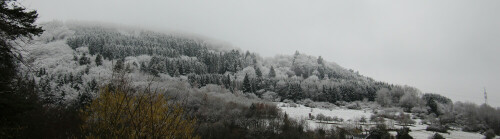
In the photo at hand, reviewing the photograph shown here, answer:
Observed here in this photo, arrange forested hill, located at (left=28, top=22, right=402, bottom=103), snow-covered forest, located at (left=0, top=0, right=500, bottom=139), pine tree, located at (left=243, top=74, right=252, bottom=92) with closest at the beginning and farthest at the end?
snow-covered forest, located at (left=0, top=0, right=500, bottom=139)
forested hill, located at (left=28, top=22, right=402, bottom=103)
pine tree, located at (left=243, top=74, right=252, bottom=92)

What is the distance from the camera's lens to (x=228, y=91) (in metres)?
97.9

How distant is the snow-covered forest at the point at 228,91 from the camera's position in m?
50.1

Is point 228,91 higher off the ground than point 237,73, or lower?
lower

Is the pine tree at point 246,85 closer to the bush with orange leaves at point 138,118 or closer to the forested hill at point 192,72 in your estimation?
the forested hill at point 192,72

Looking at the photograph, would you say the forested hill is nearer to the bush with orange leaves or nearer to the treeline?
the treeline

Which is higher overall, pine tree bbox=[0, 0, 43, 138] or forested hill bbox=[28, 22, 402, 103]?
pine tree bbox=[0, 0, 43, 138]

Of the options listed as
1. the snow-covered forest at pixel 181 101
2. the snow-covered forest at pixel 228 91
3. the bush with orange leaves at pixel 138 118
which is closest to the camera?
the bush with orange leaves at pixel 138 118

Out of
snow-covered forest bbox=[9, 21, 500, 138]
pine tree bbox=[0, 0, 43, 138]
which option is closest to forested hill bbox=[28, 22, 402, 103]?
snow-covered forest bbox=[9, 21, 500, 138]

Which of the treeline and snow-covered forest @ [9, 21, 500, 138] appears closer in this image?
snow-covered forest @ [9, 21, 500, 138]

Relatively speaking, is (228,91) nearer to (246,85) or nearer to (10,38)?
(246,85)

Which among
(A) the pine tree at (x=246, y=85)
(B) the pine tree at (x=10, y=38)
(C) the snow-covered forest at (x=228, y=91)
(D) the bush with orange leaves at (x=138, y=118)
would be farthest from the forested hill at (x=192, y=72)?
(D) the bush with orange leaves at (x=138, y=118)

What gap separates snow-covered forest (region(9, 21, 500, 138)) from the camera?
50.1 metres

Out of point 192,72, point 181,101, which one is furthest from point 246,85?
point 181,101

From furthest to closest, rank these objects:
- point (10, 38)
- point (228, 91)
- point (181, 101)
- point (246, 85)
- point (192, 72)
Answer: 1. point (192, 72)
2. point (246, 85)
3. point (228, 91)
4. point (181, 101)
5. point (10, 38)
